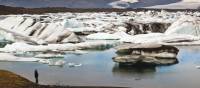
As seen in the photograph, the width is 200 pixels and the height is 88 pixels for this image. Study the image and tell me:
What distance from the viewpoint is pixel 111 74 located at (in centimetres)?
2428

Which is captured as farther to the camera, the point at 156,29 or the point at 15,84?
the point at 156,29

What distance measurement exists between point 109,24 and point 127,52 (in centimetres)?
3407

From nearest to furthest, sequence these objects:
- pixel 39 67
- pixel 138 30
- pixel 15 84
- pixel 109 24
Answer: pixel 15 84 → pixel 39 67 → pixel 138 30 → pixel 109 24

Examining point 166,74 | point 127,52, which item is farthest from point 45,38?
point 166,74

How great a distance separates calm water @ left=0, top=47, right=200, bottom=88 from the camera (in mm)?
21609

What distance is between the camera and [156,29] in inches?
2306

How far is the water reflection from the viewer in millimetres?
23781

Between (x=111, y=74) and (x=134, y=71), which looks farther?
(x=134, y=71)

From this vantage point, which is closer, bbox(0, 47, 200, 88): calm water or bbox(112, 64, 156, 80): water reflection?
bbox(0, 47, 200, 88): calm water

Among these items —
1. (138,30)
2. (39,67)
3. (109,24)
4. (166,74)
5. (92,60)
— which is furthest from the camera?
(109,24)

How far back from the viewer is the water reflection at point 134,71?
78.0ft

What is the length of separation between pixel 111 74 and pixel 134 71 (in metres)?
1.63

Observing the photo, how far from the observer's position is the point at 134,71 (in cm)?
2542

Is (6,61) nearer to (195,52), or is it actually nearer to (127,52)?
(127,52)
